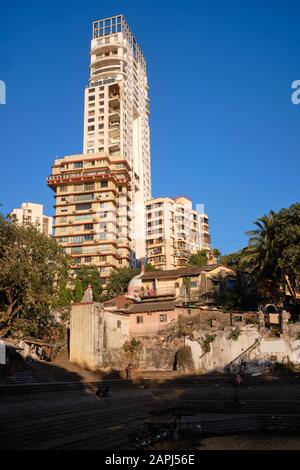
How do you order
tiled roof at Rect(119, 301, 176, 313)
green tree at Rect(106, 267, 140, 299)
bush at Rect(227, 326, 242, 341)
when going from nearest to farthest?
bush at Rect(227, 326, 242, 341)
tiled roof at Rect(119, 301, 176, 313)
green tree at Rect(106, 267, 140, 299)

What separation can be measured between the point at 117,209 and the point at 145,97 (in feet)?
147

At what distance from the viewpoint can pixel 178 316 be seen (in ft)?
126

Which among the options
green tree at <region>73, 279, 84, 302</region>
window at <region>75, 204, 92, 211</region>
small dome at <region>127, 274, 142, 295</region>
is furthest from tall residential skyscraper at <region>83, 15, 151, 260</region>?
small dome at <region>127, 274, 142, 295</region>

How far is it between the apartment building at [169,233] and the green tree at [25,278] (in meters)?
55.7

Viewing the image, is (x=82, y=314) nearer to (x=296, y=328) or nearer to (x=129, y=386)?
(x=129, y=386)

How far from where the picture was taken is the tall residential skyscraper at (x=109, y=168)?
83938mm

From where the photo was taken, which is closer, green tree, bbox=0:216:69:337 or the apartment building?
green tree, bbox=0:216:69:337

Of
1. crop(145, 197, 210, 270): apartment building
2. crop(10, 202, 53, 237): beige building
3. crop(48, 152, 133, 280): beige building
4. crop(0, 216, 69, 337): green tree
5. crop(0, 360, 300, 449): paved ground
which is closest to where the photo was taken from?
crop(0, 360, 300, 449): paved ground

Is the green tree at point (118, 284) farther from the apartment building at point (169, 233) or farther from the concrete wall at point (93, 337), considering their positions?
the concrete wall at point (93, 337)

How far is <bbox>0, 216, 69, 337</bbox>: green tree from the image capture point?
35.2 m

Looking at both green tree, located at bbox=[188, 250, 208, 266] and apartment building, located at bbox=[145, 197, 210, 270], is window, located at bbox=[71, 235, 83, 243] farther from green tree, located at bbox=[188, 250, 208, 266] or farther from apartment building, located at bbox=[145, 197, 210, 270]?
green tree, located at bbox=[188, 250, 208, 266]

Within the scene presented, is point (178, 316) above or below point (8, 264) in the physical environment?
below
